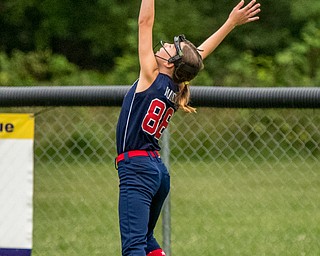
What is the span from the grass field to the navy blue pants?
1.57 metres

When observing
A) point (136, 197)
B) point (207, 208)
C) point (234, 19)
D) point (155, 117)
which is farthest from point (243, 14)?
point (207, 208)

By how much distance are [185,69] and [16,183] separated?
172cm

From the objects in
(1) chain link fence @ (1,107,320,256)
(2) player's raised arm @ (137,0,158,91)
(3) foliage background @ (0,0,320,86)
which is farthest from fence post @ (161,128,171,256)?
(3) foliage background @ (0,0,320,86)

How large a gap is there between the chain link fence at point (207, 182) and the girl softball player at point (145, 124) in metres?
1.19

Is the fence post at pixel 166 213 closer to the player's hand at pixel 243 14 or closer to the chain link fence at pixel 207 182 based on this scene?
the chain link fence at pixel 207 182

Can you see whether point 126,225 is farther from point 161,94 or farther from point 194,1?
point 194,1

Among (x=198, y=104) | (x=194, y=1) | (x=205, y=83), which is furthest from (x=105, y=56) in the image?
(x=198, y=104)

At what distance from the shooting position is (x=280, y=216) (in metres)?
8.03

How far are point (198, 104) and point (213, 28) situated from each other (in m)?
17.4

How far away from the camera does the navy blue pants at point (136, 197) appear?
20.5 feet

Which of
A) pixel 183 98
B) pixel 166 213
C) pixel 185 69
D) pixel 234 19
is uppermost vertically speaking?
pixel 234 19

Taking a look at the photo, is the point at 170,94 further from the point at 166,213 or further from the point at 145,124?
the point at 166,213

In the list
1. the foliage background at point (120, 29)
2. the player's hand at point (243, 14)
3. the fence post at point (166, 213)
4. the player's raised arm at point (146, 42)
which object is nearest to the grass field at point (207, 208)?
the fence post at point (166, 213)

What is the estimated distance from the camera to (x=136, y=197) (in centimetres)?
623
